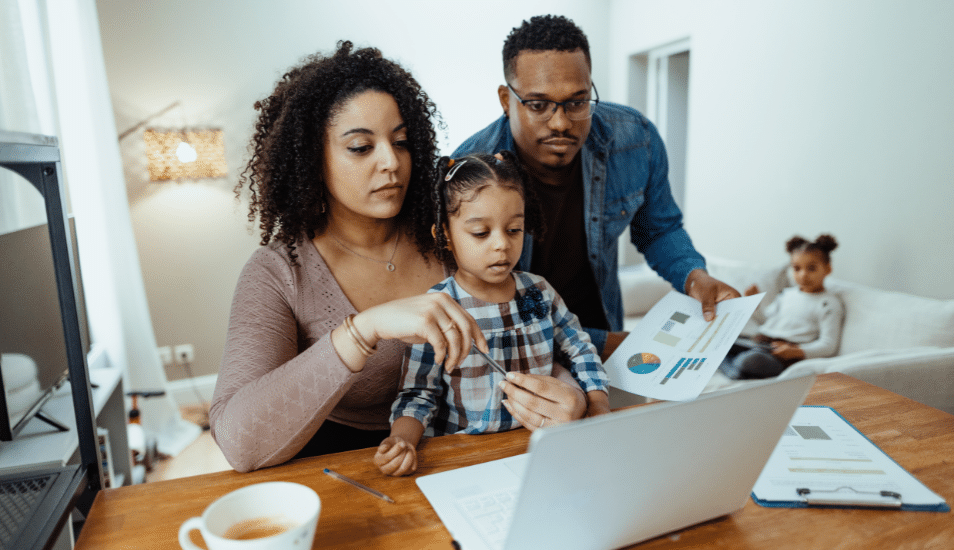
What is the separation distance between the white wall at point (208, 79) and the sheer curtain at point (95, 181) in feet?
1.39

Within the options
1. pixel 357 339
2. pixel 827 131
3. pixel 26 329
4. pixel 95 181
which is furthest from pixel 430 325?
pixel 827 131

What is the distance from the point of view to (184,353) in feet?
12.4

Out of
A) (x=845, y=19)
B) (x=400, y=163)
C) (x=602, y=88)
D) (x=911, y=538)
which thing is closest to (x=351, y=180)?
(x=400, y=163)

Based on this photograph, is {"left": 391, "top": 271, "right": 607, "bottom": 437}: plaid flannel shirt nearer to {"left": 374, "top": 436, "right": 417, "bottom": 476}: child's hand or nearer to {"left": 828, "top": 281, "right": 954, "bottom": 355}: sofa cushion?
{"left": 374, "top": 436, "right": 417, "bottom": 476}: child's hand

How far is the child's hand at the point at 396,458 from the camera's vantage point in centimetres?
83

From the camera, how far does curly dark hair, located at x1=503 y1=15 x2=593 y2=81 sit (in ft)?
4.81

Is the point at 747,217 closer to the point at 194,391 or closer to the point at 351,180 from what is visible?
the point at 351,180

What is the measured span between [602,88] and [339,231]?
3917mm

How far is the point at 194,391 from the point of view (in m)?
3.81

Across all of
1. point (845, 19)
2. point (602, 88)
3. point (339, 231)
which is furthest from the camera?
point (602, 88)

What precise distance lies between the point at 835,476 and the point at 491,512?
48 centimetres

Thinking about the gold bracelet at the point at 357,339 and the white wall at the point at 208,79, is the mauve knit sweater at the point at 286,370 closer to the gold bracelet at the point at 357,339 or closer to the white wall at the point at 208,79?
the gold bracelet at the point at 357,339

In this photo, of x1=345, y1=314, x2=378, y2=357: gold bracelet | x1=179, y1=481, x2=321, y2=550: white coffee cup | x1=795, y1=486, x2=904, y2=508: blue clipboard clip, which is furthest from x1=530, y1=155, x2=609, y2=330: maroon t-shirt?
x1=179, y1=481, x2=321, y2=550: white coffee cup

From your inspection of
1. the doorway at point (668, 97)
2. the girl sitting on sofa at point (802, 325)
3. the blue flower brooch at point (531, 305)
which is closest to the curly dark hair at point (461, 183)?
the blue flower brooch at point (531, 305)
